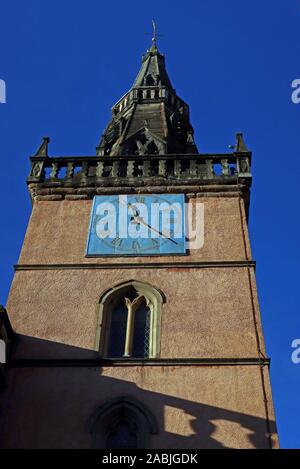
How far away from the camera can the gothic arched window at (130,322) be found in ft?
40.2

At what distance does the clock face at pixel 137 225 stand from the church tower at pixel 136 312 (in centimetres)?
3

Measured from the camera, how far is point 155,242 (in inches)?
566

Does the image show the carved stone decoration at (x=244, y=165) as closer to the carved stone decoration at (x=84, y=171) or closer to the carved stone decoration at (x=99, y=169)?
the carved stone decoration at (x=99, y=169)

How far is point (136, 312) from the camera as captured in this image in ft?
42.8

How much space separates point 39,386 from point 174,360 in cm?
224

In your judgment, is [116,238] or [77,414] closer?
[77,414]

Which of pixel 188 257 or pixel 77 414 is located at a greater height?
pixel 188 257

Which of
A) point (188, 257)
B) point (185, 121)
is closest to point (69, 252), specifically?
point (188, 257)

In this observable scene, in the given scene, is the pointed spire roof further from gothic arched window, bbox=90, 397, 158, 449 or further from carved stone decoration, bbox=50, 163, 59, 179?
gothic arched window, bbox=90, 397, 158, 449

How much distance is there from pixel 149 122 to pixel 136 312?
32.8 feet

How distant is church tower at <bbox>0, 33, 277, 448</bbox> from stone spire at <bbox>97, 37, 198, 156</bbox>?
3058 mm

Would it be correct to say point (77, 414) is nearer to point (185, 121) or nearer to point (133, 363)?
point (133, 363)
